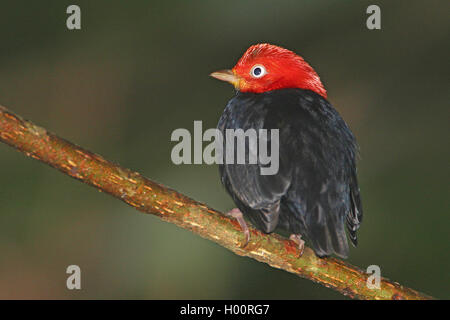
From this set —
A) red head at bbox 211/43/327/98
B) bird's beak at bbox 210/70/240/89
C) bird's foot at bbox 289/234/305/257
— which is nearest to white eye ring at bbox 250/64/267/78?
red head at bbox 211/43/327/98

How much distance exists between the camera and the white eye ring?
12.8ft

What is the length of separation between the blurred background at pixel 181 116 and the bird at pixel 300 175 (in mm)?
1442

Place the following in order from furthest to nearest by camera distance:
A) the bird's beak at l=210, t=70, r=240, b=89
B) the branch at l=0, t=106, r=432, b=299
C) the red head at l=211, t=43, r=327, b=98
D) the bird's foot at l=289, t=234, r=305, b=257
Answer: the bird's beak at l=210, t=70, r=240, b=89, the red head at l=211, t=43, r=327, b=98, the bird's foot at l=289, t=234, r=305, b=257, the branch at l=0, t=106, r=432, b=299

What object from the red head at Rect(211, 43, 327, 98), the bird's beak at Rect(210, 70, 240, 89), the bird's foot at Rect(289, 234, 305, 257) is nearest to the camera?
the bird's foot at Rect(289, 234, 305, 257)

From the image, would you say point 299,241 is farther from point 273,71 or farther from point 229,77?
point 229,77

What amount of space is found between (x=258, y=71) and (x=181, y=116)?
2.07 metres

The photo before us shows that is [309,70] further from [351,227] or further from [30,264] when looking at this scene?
[30,264]

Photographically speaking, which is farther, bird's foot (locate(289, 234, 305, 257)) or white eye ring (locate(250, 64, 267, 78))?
white eye ring (locate(250, 64, 267, 78))

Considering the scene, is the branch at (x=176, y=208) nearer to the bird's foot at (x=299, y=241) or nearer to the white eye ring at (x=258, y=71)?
the bird's foot at (x=299, y=241)

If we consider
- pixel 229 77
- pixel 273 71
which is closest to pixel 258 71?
pixel 273 71

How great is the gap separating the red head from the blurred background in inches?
50.6

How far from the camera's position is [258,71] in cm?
391

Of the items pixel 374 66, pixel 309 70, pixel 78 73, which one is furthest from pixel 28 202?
pixel 374 66

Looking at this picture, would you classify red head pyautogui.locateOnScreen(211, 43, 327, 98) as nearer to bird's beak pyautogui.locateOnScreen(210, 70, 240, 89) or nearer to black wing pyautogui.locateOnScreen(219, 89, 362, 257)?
bird's beak pyautogui.locateOnScreen(210, 70, 240, 89)
